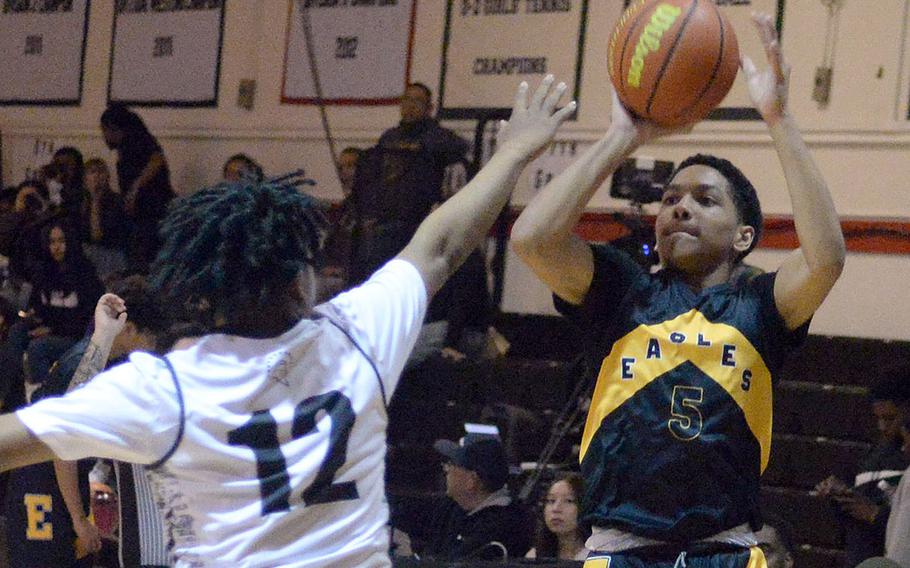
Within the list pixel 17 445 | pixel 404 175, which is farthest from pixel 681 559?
pixel 404 175

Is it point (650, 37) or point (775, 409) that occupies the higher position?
point (650, 37)

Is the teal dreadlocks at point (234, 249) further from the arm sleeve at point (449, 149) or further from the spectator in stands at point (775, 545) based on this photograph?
the arm sleeve at point (449, 149)

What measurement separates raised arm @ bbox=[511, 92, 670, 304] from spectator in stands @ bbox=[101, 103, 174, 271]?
691 cm

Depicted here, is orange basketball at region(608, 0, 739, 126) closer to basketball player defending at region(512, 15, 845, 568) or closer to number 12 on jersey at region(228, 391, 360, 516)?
basketball player defending at region(512, 15, 845, 568)

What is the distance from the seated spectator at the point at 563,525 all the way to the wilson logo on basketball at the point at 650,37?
2.93m

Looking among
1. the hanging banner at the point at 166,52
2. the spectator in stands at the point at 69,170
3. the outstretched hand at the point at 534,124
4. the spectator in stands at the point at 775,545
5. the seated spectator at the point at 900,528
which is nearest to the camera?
the outstretched hand at the point at 534,124

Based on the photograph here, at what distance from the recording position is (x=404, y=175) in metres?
8.85

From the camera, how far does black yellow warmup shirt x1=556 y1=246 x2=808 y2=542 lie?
3.06 meters

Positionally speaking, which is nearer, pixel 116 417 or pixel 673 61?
pixel 116 417

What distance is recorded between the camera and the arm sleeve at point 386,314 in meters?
2.49

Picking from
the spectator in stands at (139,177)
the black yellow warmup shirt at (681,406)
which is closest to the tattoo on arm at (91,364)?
the black yellow warmup shirt at (681,406)

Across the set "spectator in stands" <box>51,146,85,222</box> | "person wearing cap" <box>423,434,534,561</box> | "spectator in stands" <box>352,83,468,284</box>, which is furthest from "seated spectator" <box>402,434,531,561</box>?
"spectator in stands" <box>51,146,85,222</box>

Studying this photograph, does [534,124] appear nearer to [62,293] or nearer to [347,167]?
[347,167]

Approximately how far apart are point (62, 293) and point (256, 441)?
24.1ft
